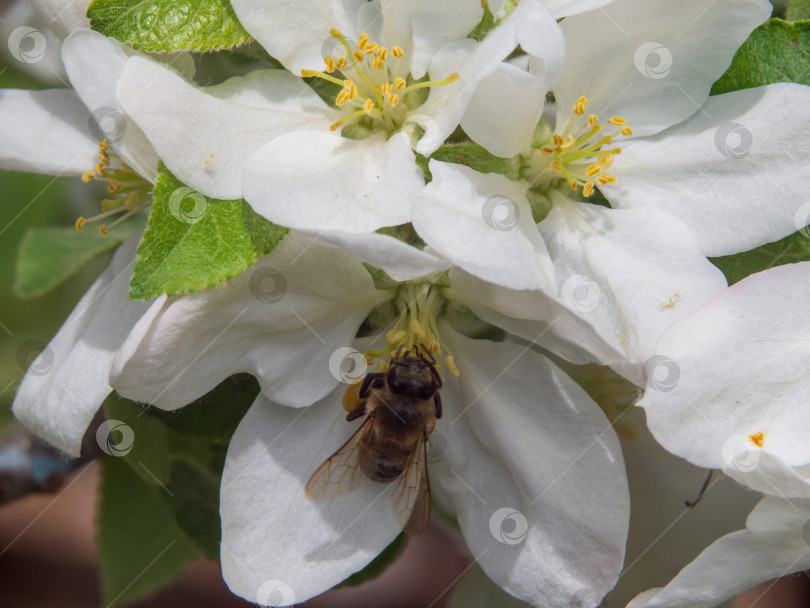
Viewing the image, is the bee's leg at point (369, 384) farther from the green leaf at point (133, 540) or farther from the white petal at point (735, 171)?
the green leaf at point (133, 540)

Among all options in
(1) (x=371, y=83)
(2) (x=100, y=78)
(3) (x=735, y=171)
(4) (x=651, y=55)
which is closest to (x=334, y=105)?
(1) (x=371, y=83)

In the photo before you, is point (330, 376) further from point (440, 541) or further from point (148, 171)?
point (440, 541)

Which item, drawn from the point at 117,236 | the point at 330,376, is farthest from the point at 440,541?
the point at 330,376

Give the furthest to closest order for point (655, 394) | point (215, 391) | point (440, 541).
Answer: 1. point (440, 541)
2. point (215, 391)
3. point (655, 394)

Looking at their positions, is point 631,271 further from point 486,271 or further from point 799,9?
point 799,9

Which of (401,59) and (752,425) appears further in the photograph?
(401,59)

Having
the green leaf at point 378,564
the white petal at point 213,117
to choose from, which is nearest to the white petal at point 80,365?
the white petal at point 213,117

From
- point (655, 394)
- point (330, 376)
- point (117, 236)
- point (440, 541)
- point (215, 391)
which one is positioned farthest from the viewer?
point (440, 541)
